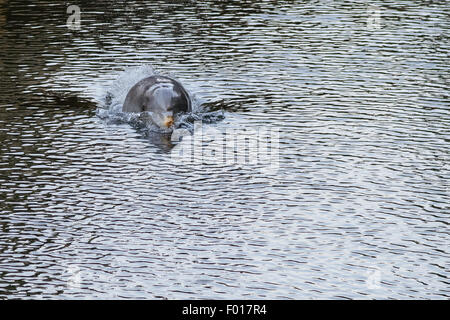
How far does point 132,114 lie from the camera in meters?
11.6

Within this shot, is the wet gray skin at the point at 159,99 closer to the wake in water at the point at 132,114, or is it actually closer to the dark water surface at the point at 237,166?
the wake in water at the point at 132,114

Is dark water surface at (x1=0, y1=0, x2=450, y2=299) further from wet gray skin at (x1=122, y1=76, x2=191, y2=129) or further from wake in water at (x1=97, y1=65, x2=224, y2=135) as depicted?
wet gray skin at (x1=122, y1=76, x2=191, y2=129)

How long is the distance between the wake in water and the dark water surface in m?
0.12

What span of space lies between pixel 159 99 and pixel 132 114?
376mm

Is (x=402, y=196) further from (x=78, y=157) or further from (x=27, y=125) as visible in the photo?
(x=27, y=125)

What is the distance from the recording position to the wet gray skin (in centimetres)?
1136

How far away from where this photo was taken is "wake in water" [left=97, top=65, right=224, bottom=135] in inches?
446

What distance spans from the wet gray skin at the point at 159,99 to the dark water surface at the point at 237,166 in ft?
1.14

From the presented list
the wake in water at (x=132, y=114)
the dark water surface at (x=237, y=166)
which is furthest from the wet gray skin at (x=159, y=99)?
the dark water surface at (x=237, y=166)

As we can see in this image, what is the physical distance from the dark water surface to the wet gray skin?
0.35 m

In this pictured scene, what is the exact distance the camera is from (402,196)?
30.6ft

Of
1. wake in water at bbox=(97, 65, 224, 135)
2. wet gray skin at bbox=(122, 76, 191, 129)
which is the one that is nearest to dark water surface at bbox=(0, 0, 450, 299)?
wake in water at bbox=(97, 65, 224, 135)

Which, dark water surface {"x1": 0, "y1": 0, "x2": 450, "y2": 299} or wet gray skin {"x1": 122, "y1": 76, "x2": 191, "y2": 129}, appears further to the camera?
wet gray skin {"x1": 122, "y1": 76, "x2": 191, "y2": 129}

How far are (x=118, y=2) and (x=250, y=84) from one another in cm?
503
